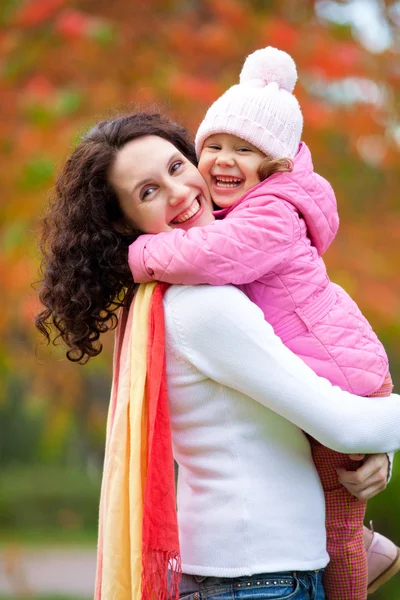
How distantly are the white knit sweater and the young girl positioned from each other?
0.22 feet

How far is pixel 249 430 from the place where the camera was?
188 cm

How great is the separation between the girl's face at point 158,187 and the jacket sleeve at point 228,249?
11 cm

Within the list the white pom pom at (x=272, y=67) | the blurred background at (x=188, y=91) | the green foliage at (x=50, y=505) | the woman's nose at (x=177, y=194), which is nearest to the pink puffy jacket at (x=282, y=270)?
the woman's nose at (x=177, y=194)

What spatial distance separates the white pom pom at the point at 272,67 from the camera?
7.04 feet

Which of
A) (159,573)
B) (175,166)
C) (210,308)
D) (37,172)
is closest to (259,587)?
(159,573)

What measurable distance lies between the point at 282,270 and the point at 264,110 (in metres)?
0.39

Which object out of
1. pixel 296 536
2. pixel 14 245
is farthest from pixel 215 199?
pixel 14 245

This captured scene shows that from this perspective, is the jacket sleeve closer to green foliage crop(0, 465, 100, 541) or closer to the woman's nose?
the woman's nose

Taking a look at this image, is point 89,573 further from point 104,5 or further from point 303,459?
point 303,459

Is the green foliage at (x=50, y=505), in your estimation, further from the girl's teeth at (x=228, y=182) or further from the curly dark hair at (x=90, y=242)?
the girl's teeth at (x=228, y=182)

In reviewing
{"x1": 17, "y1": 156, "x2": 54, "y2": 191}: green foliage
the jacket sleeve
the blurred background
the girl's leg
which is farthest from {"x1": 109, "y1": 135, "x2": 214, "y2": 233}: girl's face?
{"x1": 17, "y1": 156, "x2": 54, "y2": 191}: green foliage

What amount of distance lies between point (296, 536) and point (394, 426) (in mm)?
304

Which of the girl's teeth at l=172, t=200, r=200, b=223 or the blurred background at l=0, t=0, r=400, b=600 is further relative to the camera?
the blurred background at l=0, t=0, r=400, b=600

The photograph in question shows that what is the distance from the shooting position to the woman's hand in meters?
1.95
